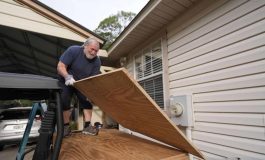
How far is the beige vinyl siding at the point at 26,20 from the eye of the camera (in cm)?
413

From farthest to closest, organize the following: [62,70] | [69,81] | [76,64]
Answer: [76,64], [62,70], [69,81]

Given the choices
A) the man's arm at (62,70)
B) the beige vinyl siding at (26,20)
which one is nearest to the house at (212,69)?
the beige vinyl siding at (26,20)

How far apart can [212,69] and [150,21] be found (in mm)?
1786

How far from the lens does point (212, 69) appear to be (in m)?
3.31

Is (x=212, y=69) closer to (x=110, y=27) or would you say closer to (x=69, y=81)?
(x=69, y=81)

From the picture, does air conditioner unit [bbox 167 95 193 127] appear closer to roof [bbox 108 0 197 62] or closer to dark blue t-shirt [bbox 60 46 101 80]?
roof [bbox 108 0 197 62]

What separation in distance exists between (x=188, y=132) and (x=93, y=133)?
2227 mm

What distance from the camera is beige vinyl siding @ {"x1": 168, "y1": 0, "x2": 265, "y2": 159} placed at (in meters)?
2.62

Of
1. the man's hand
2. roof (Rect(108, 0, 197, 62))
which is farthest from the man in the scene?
roof (Rect(108, 0, 197, 62))

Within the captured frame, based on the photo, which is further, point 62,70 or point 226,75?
point 226,75

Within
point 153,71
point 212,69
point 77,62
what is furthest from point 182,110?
point 77,62

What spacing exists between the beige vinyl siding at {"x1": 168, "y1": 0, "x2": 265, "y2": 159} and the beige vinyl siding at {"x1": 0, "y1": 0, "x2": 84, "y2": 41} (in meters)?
2.85

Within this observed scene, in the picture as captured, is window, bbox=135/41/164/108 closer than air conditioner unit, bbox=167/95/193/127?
No

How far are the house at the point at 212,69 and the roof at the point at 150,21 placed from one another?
2cm
